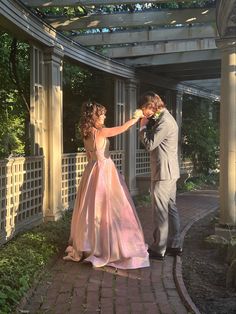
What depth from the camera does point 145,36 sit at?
8219 mm

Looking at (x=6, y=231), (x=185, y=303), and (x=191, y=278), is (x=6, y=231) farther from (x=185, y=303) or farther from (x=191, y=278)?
(x=185, y=303)

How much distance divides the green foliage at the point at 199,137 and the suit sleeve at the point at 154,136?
8.77 metres

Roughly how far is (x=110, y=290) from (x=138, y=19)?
13.9 ft

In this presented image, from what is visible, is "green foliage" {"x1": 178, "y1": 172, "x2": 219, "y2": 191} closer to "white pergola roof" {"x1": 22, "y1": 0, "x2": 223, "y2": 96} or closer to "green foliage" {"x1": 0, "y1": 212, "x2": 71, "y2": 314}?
"white pergola roof" {"x1": 22, "y1": 0, "x2": 223, "y2": 96}

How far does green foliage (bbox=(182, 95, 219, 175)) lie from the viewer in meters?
13.9

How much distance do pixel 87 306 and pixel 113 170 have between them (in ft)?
5.82

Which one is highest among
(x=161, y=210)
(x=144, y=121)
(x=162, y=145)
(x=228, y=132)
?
(x=144, y=121)

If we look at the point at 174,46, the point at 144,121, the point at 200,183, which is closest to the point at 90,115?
the point at 144,121

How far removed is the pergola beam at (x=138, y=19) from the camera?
7.02 meters

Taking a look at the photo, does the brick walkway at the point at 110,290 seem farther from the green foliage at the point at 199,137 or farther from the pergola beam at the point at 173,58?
the green foliage at the point at 199,137

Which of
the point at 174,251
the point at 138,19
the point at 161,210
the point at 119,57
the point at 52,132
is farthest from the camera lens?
the point at 119,57

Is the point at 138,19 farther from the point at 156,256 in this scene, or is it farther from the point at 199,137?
the point at 199,137

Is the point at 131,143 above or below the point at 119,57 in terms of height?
below

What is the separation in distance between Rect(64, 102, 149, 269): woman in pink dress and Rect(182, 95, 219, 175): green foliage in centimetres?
884
